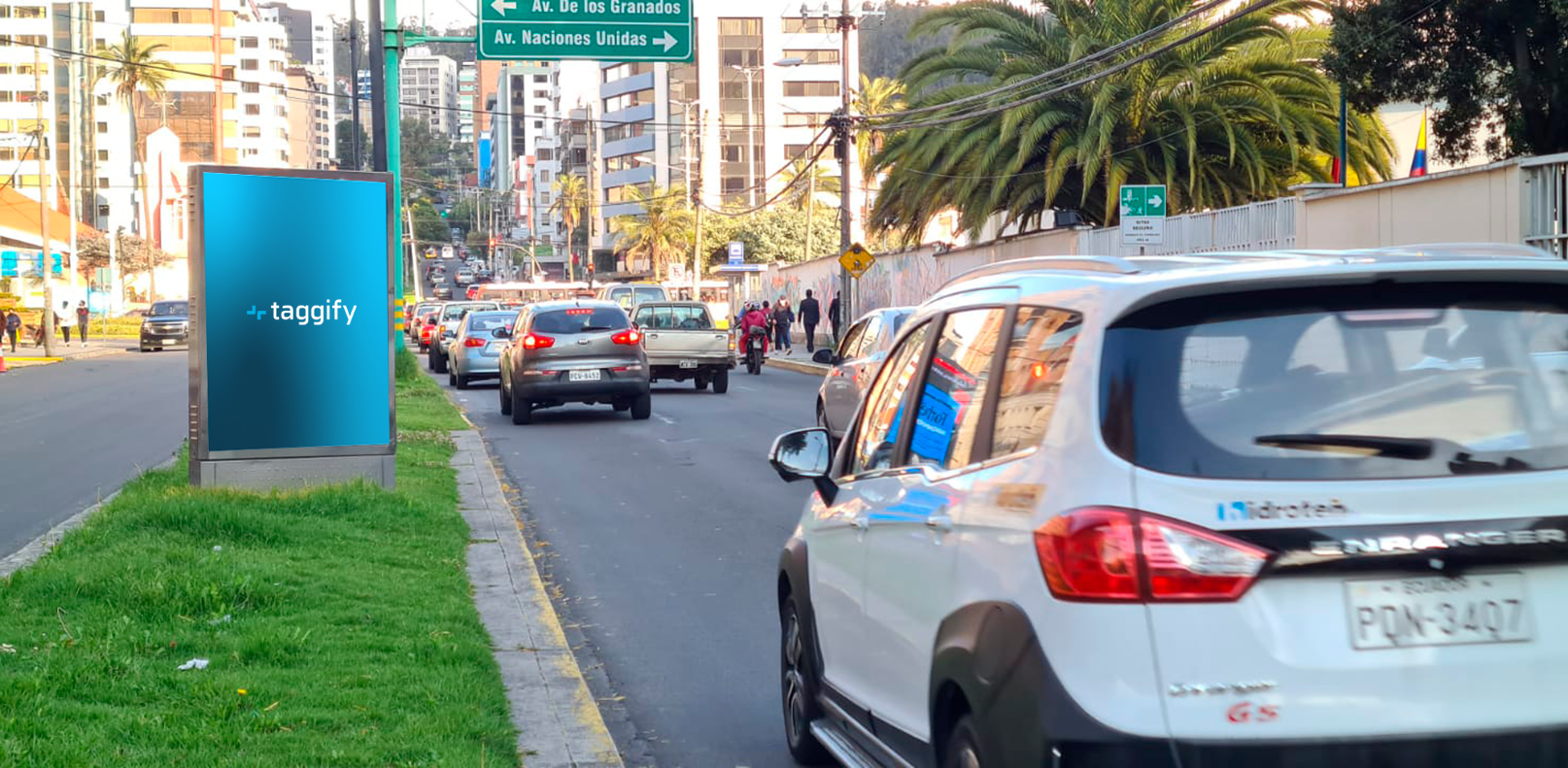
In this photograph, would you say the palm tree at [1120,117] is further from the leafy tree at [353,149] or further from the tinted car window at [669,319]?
the leafy tree at [353,149]

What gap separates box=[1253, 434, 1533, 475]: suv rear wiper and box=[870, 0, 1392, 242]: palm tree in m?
28.0

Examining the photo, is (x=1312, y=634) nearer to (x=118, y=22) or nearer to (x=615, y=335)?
(x=615, y=335)

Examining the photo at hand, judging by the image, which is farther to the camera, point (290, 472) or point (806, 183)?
point (806, 183)

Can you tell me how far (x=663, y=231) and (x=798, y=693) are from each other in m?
100

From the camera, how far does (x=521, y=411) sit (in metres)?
23.3

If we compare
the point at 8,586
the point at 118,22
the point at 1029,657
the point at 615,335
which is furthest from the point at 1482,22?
the point at 118,22

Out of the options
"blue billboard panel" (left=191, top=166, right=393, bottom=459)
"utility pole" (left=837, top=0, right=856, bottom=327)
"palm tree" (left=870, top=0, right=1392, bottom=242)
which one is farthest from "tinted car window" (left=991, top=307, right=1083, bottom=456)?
"utility pole" (left=837, top=0, right=856, bottom=327)

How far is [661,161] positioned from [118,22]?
57.7 meters

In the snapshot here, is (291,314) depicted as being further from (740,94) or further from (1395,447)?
(740,94)

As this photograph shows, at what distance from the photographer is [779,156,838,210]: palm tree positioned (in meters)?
89.8

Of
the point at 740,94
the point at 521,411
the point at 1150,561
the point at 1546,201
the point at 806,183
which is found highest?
the point at 740,94

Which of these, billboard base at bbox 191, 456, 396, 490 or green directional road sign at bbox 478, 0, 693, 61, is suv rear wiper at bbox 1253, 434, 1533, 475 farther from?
green directional road sign at bbox 478, 0, 693, 61

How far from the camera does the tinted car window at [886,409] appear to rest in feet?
16.5

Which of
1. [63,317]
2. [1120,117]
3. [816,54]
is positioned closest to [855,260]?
[1120,117]
